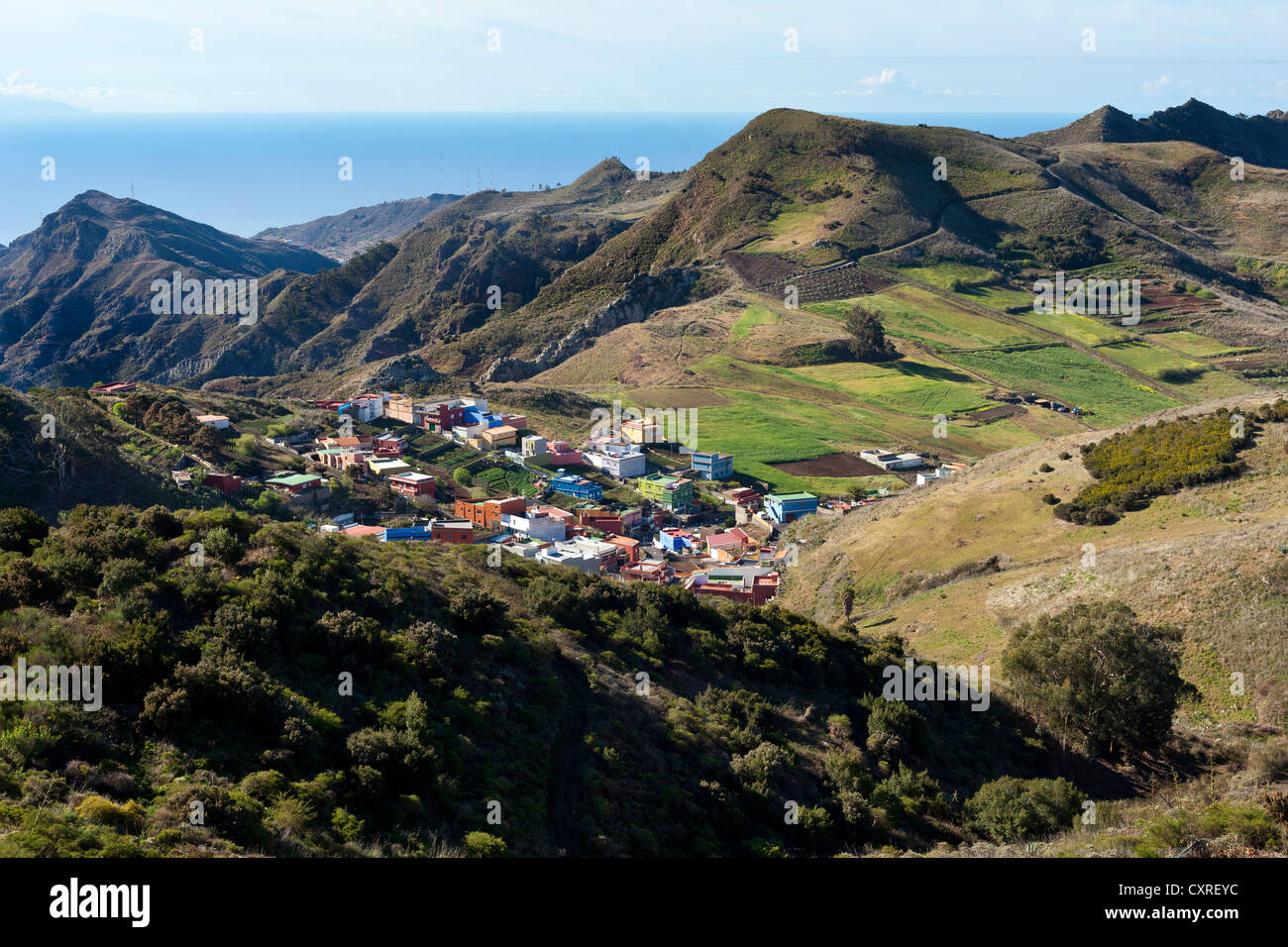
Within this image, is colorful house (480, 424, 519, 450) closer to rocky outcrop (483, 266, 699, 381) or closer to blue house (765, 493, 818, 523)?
blue house (765, 493, 818, 523)

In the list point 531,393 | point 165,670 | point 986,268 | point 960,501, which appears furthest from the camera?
point 986,268

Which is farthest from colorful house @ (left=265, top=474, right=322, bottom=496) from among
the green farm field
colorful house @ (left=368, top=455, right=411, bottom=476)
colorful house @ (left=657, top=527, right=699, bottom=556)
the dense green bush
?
the green farm field

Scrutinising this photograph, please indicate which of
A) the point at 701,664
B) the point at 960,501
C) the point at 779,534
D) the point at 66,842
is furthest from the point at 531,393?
the point at 66,842

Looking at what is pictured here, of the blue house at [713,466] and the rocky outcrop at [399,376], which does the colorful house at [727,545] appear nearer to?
the blue house at [713,466]

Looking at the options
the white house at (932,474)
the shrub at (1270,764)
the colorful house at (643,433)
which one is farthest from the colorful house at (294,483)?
the shrub at (1270,764)
